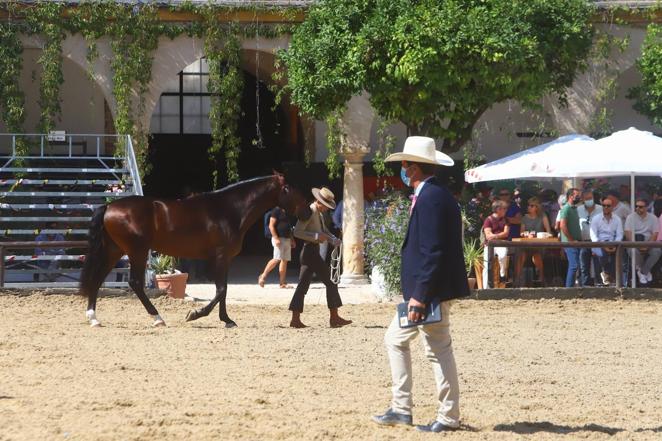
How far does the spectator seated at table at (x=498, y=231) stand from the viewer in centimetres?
1742

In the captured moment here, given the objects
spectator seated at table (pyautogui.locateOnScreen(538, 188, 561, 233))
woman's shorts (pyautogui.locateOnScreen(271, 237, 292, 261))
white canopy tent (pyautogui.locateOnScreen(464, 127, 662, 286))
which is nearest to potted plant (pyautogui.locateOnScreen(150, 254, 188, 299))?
woman's shorts (pyautogui.locateOnScreen(271, 237, 292, 261))

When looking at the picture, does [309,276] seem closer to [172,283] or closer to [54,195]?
[172,283]

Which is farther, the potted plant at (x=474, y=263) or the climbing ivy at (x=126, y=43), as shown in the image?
the climbing ivy at (x=126, y=43)

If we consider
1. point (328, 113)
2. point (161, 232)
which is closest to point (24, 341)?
point (161, 232)

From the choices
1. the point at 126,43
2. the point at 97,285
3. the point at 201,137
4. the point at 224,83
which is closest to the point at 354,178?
the point at 224,83

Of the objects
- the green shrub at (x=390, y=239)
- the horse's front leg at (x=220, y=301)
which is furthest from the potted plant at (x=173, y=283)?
the horse's front leg at (x=220, y=301)

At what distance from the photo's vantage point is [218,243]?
1407 cm

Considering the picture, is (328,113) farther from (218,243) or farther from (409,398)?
(409,398)

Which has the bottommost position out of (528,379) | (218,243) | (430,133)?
(528,379)

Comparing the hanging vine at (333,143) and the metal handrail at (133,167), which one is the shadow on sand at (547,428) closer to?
the metal handrail at (133,167)

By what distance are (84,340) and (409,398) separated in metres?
5.44

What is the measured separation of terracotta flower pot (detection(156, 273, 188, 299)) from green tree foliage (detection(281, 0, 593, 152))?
388cm

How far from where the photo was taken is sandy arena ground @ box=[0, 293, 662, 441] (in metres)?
8.05

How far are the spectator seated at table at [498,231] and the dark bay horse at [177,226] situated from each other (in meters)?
4.52
